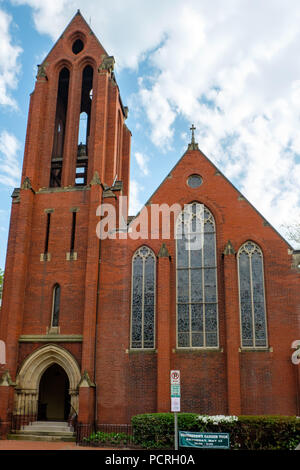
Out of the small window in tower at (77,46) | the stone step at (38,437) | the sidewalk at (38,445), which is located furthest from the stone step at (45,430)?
the small window in tower at (77,46)

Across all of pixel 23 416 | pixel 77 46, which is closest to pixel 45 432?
pixel 23 416

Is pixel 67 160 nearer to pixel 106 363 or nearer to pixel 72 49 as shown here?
pixel 72 49

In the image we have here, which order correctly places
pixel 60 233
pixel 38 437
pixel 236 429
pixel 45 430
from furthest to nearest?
1. pixel 60 233
2. pixel 45 430
3. pixel 38 437
4. pixel 236 429

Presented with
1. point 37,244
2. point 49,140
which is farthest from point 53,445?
point 49,140

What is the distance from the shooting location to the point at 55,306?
24.5m

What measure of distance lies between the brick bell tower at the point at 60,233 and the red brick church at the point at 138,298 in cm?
7

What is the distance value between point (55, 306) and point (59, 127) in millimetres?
12631

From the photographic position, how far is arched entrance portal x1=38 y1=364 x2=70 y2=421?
88.1ft

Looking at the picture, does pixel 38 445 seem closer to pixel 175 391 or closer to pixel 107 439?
pixel 107 439

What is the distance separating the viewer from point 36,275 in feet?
82.1

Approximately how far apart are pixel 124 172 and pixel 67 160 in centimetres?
566

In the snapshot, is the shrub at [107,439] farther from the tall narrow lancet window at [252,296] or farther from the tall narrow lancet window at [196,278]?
the tall narrow lancet window at [252,296]

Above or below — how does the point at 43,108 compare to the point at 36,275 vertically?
above

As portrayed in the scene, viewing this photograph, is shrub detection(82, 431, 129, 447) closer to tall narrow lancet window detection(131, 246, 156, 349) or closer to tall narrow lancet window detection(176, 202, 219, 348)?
tall narrow lancet window detection(131, 246, 156, 349)
